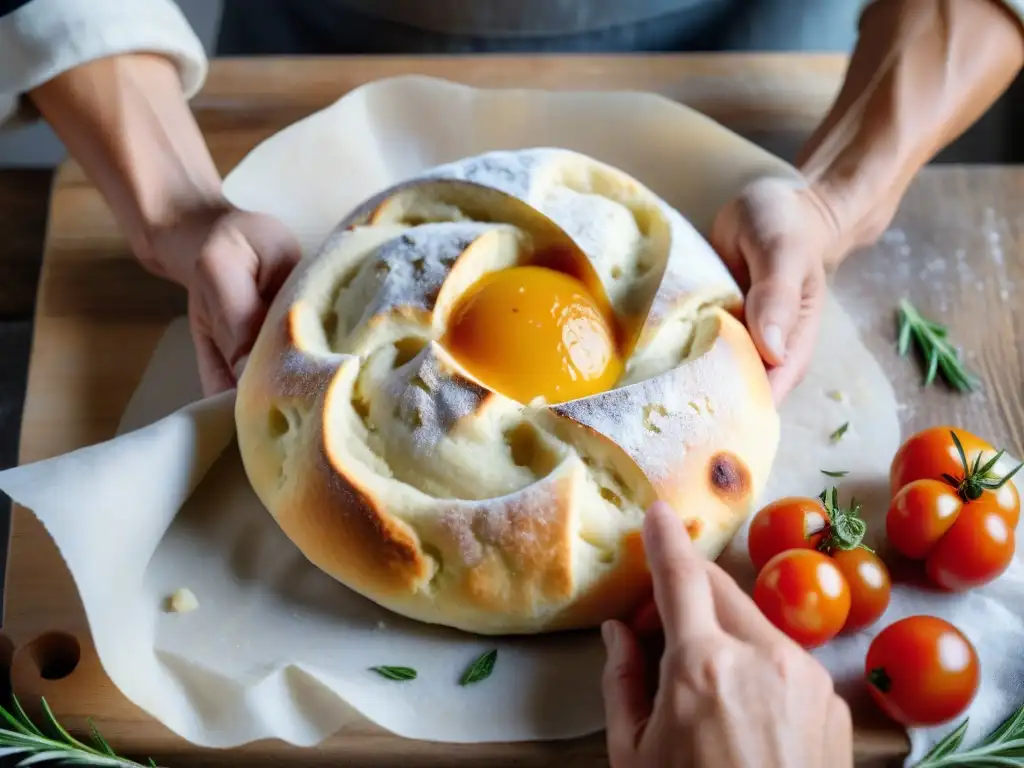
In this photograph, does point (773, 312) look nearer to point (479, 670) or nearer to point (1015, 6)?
point (479, 670)

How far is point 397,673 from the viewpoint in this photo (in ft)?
4.69

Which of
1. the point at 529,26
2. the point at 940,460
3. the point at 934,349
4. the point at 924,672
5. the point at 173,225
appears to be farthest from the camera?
the point at 529,26

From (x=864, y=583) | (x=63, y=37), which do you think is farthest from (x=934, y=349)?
(x=63, y=37)

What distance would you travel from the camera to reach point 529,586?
4.56 feet

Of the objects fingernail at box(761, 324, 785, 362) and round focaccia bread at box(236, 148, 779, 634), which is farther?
fingernail at box(761, 324, 785, 362)

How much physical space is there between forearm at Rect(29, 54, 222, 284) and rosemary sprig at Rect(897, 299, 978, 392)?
1365mm

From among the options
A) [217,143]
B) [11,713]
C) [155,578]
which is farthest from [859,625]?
[217,143]

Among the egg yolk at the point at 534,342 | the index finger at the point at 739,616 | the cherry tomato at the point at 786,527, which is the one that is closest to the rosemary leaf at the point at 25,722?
the egg yolk at the point at 534,342

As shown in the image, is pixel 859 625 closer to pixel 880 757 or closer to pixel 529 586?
pixel 880 757

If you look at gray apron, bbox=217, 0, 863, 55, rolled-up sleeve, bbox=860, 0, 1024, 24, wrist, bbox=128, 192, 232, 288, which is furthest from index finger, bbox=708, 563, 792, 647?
gray apron, bbox=217, 0, 863, 55

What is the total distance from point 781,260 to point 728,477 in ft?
1.55

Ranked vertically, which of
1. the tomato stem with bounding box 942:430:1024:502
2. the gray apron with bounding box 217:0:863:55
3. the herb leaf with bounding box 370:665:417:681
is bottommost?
the herb leaf with bounding box 370:665:417:681

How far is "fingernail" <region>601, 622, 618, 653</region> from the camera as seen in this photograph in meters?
1.38

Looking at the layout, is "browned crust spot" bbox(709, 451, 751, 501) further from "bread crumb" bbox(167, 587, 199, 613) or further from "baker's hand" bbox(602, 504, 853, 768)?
"bread crumb" bbox(167, 587, 199, 613)
